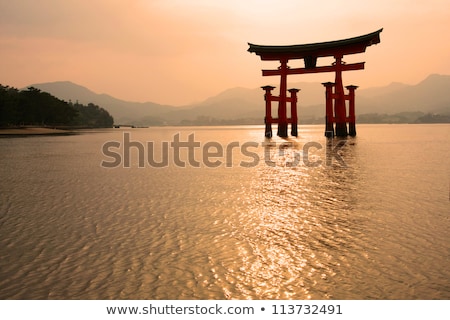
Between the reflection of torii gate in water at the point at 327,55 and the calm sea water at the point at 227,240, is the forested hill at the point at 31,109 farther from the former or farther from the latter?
the calm sea water at the point at 227,240

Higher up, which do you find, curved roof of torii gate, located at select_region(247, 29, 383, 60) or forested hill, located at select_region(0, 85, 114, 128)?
curved roof of torii gate, located at select_region(247, 29, 383, 60)

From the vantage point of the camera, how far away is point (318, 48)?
33.5 metres

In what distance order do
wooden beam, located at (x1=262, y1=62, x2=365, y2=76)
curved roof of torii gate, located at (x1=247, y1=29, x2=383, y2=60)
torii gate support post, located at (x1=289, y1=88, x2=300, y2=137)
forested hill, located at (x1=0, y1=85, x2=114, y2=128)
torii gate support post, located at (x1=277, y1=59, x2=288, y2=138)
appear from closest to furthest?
curved roof of torii gate, located at (x1=247, y1=29, x2=383, y2=60)
wooden beam, located at (x1=262, y1=62, x2=365, y2=76)
torii gate support post, located at (x1=277, y1=59, x2=288, y2=138)
torii gate support post, located at (x1=289, y1=88, x2=300, y2=137)
forested hill, located at (x1=0, y1=85, x2=114, y2=128)

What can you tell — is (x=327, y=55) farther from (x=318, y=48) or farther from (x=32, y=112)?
(x=32, y=112)

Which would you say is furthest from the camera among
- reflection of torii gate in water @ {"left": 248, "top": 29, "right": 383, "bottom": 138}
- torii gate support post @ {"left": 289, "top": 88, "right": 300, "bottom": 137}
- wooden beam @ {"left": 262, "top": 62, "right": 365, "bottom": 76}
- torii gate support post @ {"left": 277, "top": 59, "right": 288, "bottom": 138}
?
torii gate support post @ {"left": 289, "top": 88, "right": 300, "bottom": 137}

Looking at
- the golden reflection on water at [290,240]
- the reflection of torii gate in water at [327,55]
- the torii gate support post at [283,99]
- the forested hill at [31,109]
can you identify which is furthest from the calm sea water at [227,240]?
the forested hill at [31,109]

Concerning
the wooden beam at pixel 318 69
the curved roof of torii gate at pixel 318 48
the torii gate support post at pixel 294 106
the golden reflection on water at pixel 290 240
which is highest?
the curved roof of torii gate at pixel 318 48

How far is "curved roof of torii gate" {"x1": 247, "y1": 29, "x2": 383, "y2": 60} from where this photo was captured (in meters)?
31.3

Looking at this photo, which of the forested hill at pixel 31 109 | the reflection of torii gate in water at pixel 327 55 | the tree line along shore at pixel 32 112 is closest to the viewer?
the reflection of torii gate in water at pixel 327 55

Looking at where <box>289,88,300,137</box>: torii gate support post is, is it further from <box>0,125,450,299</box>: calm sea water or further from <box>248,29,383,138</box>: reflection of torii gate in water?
<box>0,125,450,299</box>: calm sea water

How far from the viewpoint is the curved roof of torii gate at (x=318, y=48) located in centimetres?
3131

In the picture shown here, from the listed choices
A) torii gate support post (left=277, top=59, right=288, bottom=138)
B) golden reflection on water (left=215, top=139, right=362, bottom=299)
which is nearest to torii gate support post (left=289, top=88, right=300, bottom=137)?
torii gate support post (left=277, top=59, right=288, bottom=138)

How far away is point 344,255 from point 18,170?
1452 cm

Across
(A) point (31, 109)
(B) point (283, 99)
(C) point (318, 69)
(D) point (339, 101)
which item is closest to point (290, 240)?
(D) point (339, 101)
